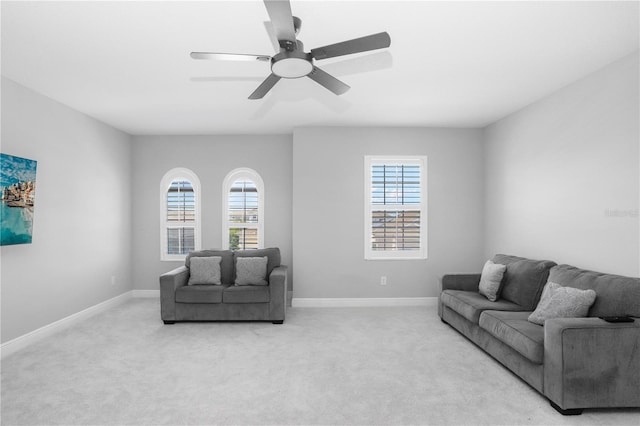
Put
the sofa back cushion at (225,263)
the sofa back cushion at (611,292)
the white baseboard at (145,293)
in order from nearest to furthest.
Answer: the sofa back cushion at (611,292) → the sofa back cushion at (225,263) → the white baseboard at (145,293)

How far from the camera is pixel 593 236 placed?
A: 125 inches

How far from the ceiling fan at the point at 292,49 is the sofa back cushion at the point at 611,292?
256 centimetres

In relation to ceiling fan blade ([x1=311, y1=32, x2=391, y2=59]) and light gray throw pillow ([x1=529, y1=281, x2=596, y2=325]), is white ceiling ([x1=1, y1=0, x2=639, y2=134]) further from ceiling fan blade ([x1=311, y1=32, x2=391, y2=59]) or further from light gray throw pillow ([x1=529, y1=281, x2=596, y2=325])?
light gray throw pillow ([x1=529, y1=281, x2=596, y2=325])

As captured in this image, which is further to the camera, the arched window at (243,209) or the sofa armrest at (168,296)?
the arched window at (243,209)

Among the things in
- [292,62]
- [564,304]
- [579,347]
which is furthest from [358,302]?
[292,62]

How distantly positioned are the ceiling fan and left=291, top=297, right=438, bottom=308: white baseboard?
139 inches

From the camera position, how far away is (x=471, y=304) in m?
3.52

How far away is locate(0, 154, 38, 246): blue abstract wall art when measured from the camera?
3.19m

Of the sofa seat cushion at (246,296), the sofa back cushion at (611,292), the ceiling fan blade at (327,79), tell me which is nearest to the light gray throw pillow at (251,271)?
the sofa seat cushion at (246,296)

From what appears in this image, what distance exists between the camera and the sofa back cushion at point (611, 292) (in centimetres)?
251

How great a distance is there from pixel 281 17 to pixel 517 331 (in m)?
2.84

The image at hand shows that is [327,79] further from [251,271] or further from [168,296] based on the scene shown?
[168,296]

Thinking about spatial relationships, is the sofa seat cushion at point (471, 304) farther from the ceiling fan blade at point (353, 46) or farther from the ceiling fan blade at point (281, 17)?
the ceiling fan blade at point (281, 17)

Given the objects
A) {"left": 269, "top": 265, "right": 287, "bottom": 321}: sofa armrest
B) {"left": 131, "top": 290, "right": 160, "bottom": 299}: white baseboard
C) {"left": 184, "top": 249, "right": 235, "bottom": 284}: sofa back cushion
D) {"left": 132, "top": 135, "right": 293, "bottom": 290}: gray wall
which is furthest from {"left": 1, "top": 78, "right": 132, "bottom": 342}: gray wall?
{"left": 269, "top": 265, "right": 287, "bottom": 321}: sofa armrest
